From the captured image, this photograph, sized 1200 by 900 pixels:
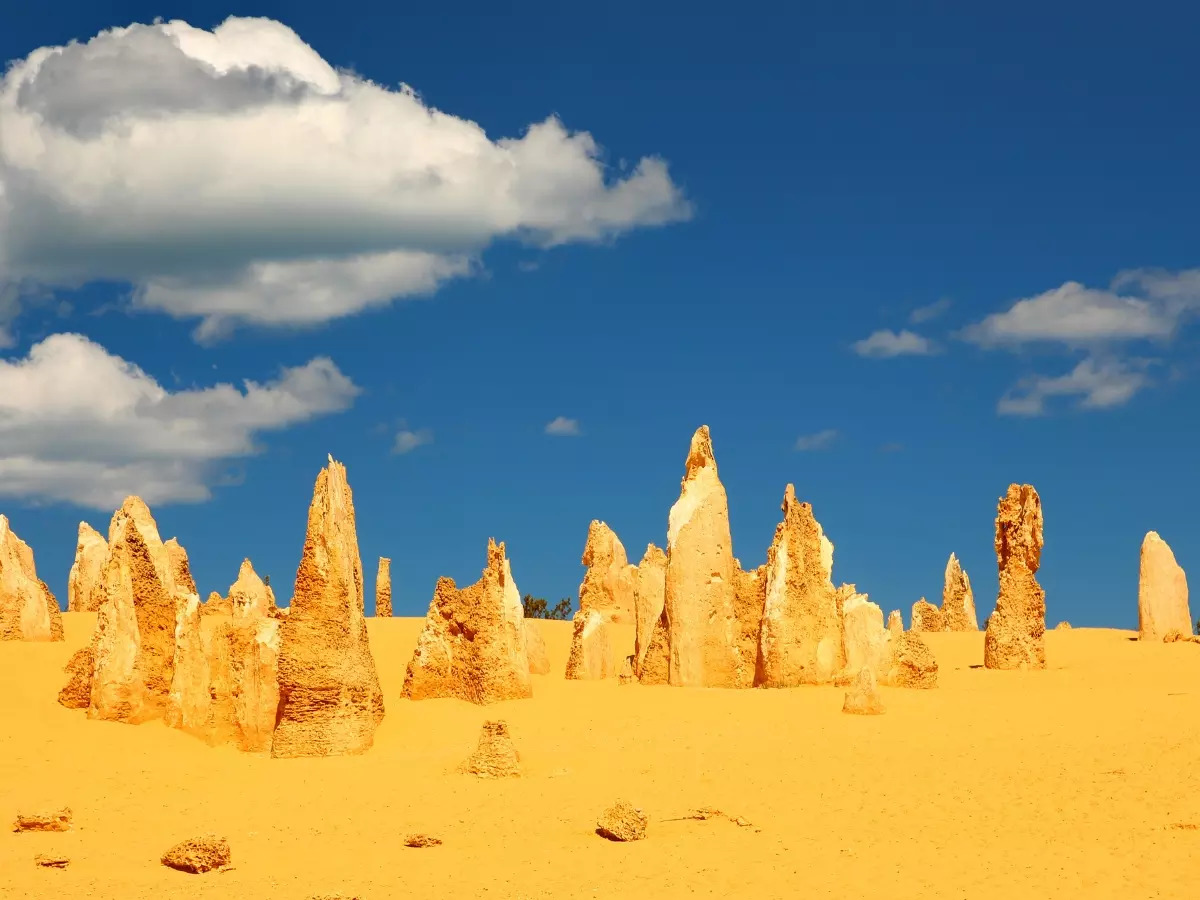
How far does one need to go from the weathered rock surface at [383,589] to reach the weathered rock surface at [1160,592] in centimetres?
2270

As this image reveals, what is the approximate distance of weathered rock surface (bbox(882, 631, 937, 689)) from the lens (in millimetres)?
25562

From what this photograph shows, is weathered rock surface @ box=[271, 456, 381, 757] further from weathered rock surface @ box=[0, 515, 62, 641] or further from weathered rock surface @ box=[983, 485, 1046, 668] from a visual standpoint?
weathered rock surface @ box=[983, 485, 1046, 668]

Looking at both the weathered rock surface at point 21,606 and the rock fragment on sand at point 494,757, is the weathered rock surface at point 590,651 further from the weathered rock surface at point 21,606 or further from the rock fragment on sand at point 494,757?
the weathered rock surface at point 21,606

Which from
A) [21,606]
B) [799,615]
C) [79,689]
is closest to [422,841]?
[79,689]

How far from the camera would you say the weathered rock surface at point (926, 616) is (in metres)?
47.4

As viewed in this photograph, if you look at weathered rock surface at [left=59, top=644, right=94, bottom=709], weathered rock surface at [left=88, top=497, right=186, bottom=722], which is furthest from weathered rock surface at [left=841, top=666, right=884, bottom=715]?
weathered rock surface at [left=59, top=644, right=94, bottom=709]

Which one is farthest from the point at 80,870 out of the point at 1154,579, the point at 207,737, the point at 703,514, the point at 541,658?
the point at 1154,579

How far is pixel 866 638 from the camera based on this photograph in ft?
85.3

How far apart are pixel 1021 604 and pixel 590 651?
9.67m

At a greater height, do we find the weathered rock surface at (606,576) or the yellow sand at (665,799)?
the weathered rock surface at (606,576)

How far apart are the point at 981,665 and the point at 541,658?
10.6 meters

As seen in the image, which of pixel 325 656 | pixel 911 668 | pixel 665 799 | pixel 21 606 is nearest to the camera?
pixel 665 799

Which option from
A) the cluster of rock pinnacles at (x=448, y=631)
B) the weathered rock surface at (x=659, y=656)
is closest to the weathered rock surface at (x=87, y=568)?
the cluster of rock pinnacles at (x=448, y=631)

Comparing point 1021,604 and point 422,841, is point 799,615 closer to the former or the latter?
point 1021,604
